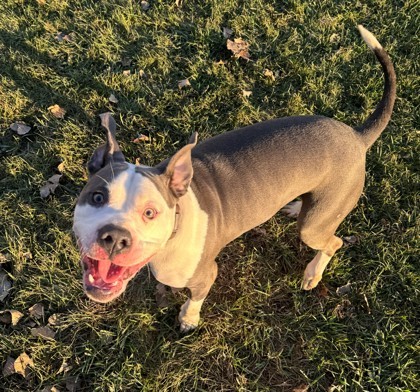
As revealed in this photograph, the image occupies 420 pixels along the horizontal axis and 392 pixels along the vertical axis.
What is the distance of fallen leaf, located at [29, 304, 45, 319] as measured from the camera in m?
3.65

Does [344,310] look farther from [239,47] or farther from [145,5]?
[145,5]

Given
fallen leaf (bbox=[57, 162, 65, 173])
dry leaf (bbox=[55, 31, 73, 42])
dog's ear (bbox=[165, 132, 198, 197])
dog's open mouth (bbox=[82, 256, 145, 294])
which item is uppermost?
dog's ear (bbox=[165, 132, 198, 197])

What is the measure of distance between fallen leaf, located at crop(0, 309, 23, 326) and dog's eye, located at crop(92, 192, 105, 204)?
1.71 meters

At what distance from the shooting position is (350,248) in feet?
13.3

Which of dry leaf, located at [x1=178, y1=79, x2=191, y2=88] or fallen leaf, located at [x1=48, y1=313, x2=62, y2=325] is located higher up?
dry leaf, located at [x1=178, y1=79, x2=191, y2=88]

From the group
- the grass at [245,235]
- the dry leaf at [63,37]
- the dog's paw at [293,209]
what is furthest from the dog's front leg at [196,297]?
the dry leaf at [63,37]

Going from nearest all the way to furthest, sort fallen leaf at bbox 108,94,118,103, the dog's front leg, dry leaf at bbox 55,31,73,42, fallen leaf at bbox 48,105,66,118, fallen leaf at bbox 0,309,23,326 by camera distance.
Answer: the dog's front leg, fallen leaf at bbox 0,309,23,326, fallen leaf at bbox 48,105,66,118, fallen leaf at bbox 108,94,118,103, dry leaf at bbox 55,31,73,42

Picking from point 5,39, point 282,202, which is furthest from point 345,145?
point 5,39

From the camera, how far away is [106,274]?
8.45ft

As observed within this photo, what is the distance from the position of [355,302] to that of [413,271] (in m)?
0.59

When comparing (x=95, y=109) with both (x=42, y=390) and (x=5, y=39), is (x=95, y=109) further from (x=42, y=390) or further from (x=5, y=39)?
(x=42, y=390)

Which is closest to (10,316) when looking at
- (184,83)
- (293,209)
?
(293,209)

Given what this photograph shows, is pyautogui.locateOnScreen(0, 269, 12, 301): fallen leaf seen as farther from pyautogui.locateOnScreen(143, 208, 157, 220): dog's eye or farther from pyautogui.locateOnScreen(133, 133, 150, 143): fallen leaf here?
pyautogui.locateOnScreen(143, 208, 157, 220): dog's eye

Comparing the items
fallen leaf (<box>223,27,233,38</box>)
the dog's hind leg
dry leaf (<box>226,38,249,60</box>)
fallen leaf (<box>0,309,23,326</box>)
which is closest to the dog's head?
the dog's hind leg
